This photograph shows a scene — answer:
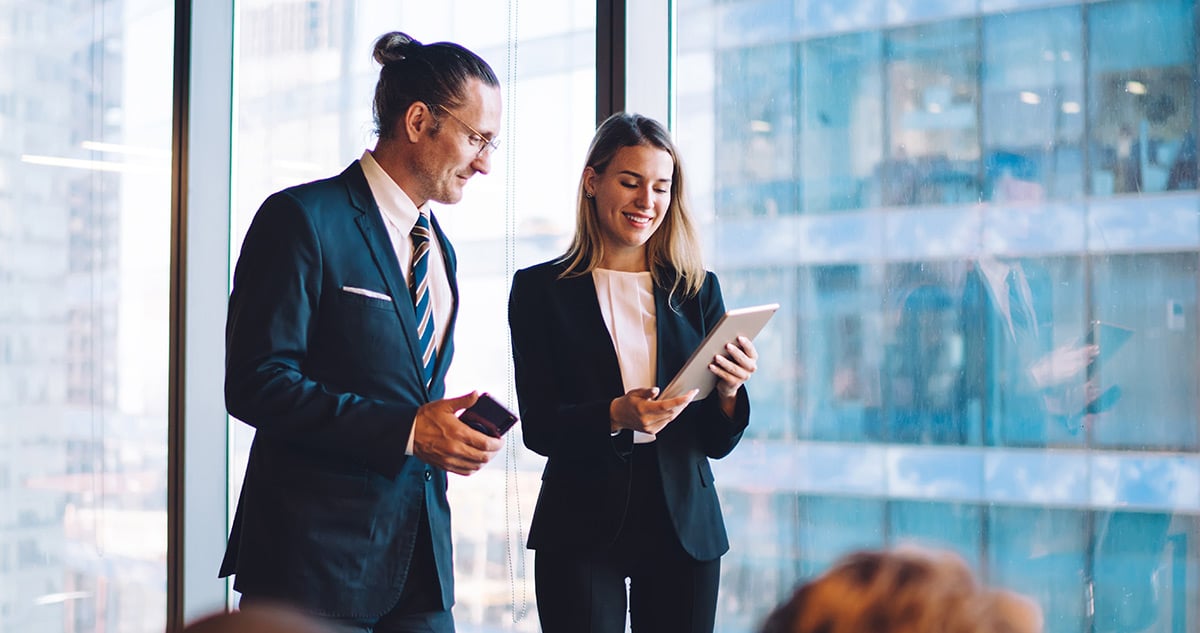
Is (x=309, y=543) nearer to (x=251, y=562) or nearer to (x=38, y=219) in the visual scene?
(x=251, y=562)

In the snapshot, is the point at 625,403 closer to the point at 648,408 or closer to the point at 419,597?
the point at 648,408

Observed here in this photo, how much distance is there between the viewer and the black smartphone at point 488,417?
1.74 metres

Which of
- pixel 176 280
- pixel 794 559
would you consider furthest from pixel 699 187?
pixel 176 280

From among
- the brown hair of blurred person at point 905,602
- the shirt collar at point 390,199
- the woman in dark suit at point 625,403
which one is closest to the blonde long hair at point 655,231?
the woman in dark suit at point 625,403

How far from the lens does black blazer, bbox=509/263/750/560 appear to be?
199 cm

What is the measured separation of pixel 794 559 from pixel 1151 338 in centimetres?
91

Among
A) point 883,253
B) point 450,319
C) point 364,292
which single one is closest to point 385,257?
point 364,292

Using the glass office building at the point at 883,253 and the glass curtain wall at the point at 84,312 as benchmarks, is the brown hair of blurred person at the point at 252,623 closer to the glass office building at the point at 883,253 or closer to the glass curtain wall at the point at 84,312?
the glass office building at the point at 883,253

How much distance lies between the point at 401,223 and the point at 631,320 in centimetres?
47

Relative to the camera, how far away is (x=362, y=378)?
1838 mm

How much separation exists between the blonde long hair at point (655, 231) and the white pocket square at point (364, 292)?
→ 402 mm

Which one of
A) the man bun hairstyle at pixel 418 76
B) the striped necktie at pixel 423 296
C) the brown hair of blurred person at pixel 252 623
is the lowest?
the brown hair of blurred person at pixel 252 623

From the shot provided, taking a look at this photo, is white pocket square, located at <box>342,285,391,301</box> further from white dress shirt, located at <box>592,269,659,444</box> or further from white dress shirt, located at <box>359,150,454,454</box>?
white dress shirt, located at <box>592,269,659,444</box>

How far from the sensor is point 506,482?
3.07 meters
